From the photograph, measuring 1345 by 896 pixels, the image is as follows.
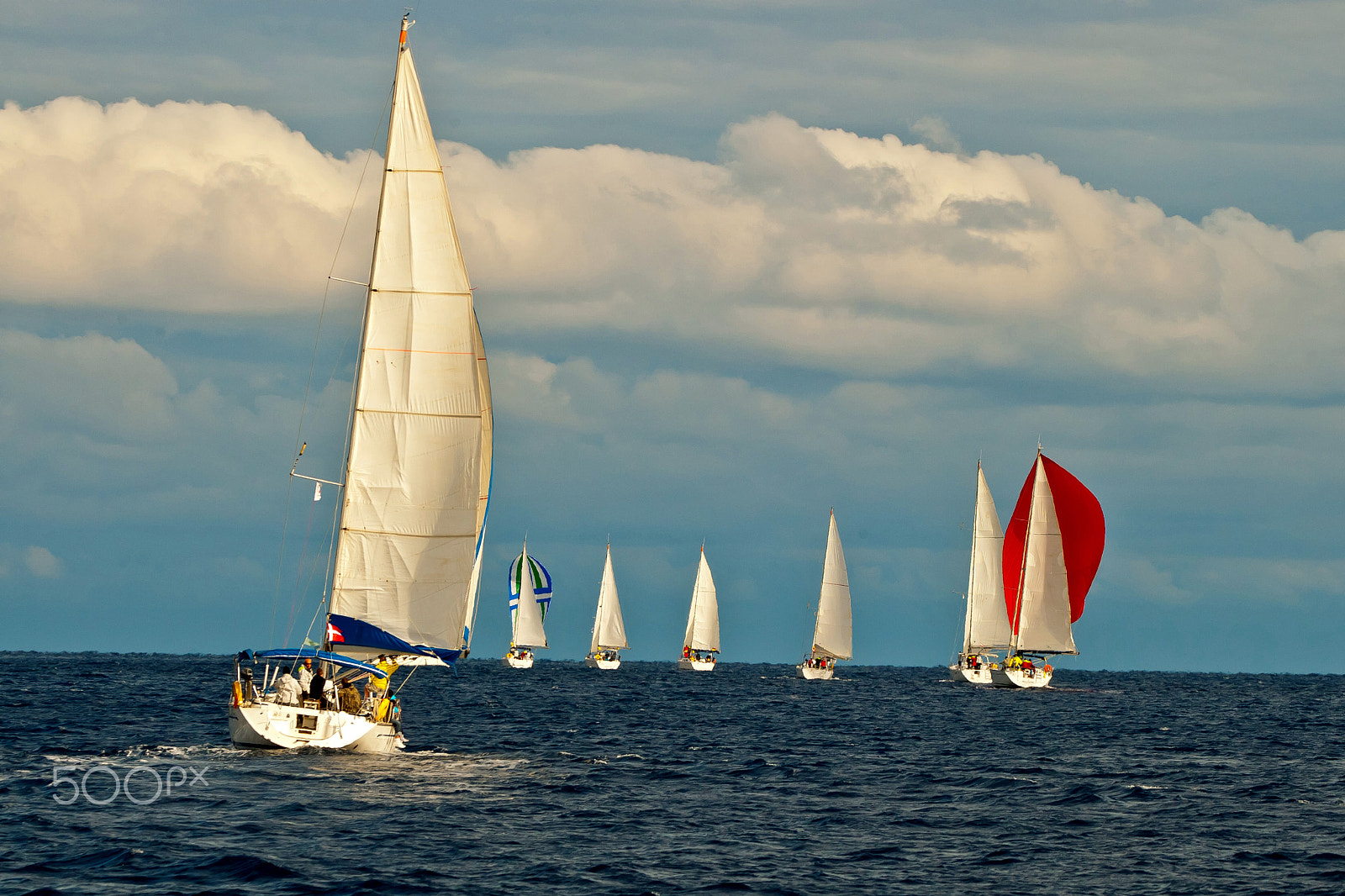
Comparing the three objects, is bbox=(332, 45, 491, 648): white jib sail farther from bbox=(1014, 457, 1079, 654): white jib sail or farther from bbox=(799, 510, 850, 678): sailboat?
bbox=(799, 510, 850, 678): sailboat

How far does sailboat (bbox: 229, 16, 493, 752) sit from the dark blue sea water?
2.05 m

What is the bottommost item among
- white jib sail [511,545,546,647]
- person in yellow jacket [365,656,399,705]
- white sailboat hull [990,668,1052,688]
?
person in yellow jacket [365,656,399,705]

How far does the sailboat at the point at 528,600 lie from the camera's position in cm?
13950

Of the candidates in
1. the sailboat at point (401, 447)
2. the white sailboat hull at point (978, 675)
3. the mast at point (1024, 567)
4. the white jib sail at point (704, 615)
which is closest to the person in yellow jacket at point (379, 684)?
the sailboat at point (401, 447)

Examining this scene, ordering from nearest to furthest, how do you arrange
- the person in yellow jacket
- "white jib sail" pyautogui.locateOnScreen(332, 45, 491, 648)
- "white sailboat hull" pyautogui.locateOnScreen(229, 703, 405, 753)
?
"white sailboat hull" pyautogui.locateOnScreen(229, 703, 405, 753)
"white jib sail" pyautogui.locateOnScreen(332, 45, 491, 648)
the person in yellow jacket

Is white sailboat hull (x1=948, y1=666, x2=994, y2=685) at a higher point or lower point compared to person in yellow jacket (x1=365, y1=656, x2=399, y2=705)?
higher

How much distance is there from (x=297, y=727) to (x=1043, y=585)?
66.5 metres

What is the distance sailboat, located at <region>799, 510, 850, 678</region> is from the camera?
368 ft

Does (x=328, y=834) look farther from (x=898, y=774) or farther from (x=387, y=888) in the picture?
(x=898, y=774)

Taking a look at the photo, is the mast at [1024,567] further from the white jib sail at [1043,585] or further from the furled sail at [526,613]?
the furled sail at [526,613]

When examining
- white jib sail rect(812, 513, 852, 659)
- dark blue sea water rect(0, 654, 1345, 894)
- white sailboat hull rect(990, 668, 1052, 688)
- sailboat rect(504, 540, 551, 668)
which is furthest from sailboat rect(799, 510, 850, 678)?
dark blue sea water rect(0, 654, 1345, 894)

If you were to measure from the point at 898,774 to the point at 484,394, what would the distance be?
1692 centimetres

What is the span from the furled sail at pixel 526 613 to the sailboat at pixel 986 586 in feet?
160

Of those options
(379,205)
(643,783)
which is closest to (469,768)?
(643,783)
